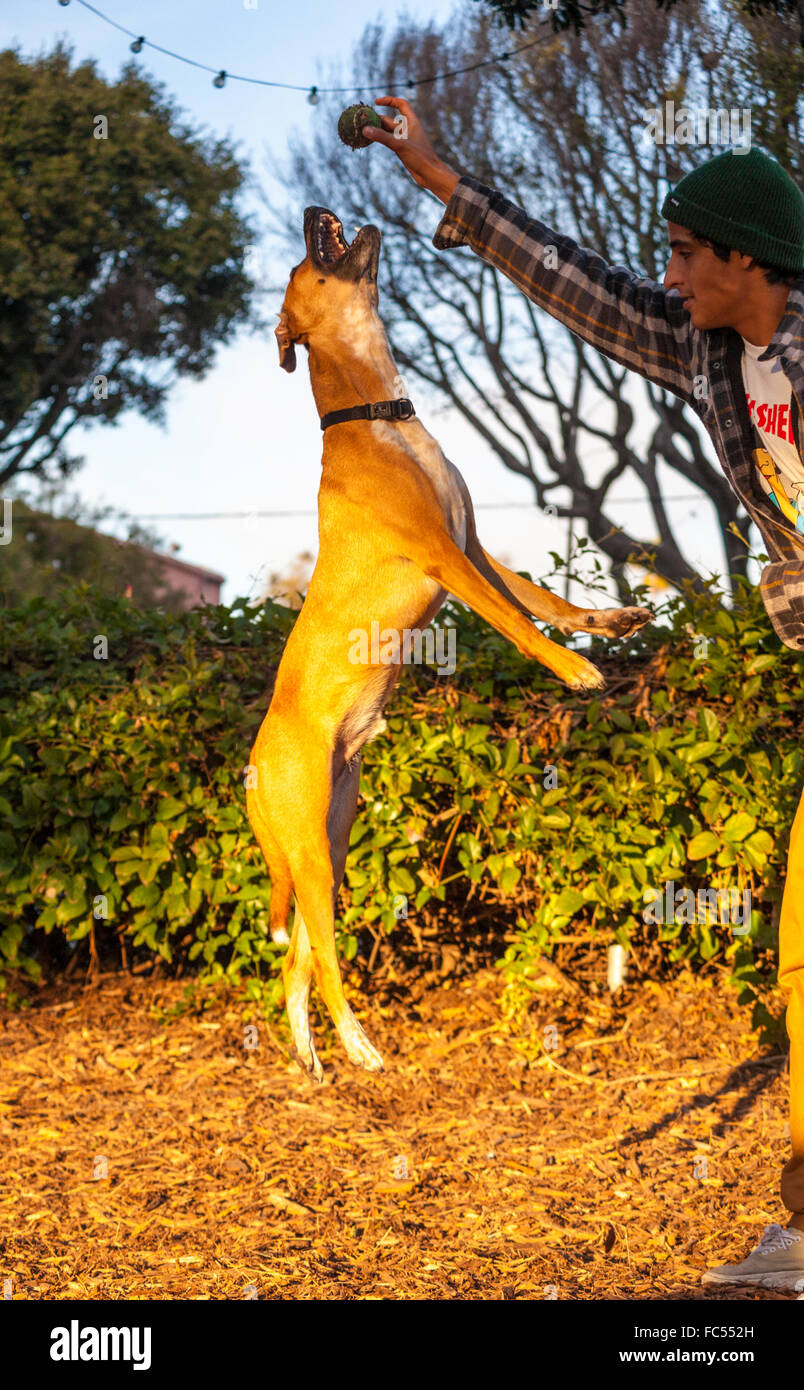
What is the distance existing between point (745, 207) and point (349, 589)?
3.83 ft

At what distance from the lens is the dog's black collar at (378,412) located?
2.39 m

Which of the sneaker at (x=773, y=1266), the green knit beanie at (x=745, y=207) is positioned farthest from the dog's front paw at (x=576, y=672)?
the sneaker at (x=773, y=1266)

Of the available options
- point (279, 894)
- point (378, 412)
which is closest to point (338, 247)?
point (378, 412)

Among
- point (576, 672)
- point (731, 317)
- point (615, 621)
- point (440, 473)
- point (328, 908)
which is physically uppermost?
point (731, 317)

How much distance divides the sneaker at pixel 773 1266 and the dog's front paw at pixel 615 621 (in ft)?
6.03

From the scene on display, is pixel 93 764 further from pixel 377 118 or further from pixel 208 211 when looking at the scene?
pixel 208 211

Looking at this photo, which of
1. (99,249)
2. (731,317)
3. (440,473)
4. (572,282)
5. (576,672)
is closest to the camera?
(576,672)

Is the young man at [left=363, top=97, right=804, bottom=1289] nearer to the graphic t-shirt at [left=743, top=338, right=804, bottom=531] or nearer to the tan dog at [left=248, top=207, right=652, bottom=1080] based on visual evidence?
the graphic t-shirt at [left=743, top=338, right=804, bottom=531]

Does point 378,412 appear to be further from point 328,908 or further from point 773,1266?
point 773,1266

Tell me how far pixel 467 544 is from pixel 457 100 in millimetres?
14413

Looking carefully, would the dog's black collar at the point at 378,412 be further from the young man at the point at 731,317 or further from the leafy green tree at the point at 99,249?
the leafy green tree at the point at 99,249

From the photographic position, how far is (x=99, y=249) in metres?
20.9

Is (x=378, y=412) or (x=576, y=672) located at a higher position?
(x=378, y=412)
